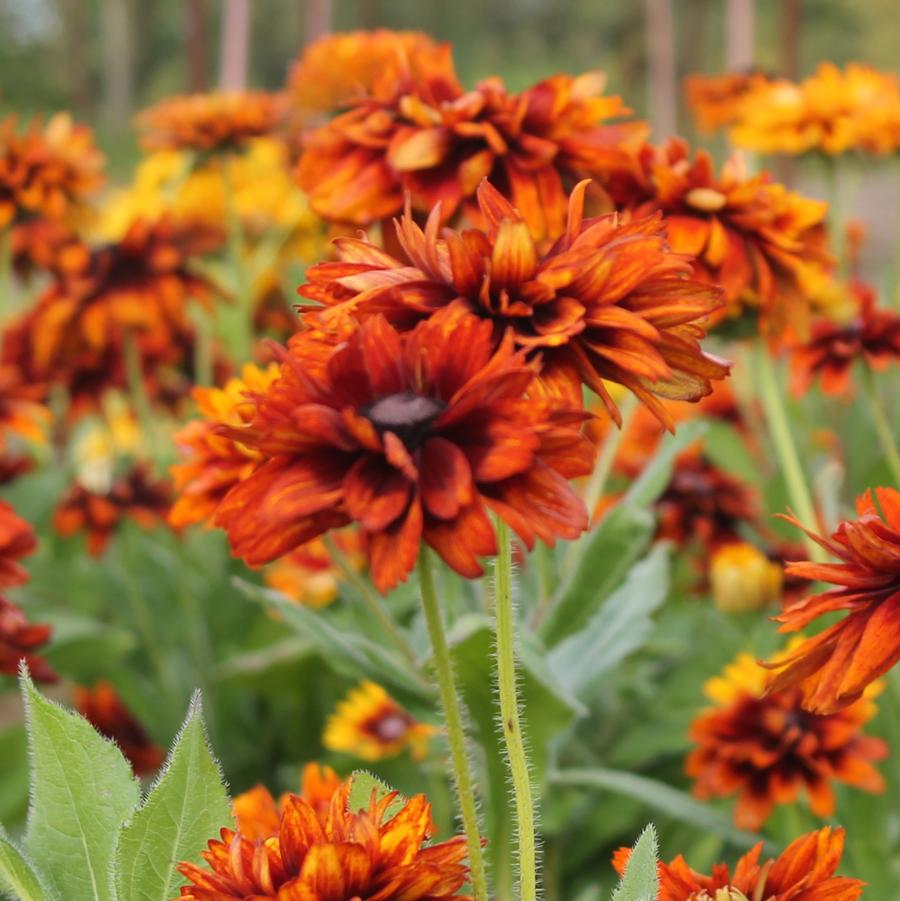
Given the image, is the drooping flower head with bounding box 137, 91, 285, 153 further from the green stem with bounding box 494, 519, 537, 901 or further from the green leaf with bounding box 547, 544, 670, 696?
the green stem with bounding box 494, 519, 537, 901

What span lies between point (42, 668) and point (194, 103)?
3.36 ft

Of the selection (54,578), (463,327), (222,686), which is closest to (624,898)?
(463,327)

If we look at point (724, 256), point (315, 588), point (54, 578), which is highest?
point (724, 256)

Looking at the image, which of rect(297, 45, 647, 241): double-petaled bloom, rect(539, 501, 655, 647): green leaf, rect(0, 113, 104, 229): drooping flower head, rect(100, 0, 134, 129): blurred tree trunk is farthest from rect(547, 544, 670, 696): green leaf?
rect(100, 0, 134, 129): blurred tree trunk

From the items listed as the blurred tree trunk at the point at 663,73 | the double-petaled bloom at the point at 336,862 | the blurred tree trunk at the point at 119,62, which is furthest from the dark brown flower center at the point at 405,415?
the blurred tree trunk at the point at 119,62

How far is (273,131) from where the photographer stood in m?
1.66

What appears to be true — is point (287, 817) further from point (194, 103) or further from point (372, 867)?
point (194, 103)

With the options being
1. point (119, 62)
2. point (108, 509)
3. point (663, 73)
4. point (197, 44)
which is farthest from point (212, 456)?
point (119, 62)

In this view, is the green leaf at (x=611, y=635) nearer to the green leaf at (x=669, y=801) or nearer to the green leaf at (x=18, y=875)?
the green leaf at (x=669, y=801)

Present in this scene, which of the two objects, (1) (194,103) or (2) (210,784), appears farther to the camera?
(1) (194,103)

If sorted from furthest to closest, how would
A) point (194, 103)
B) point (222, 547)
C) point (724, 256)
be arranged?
1. point (194, 103)
2. point (222, 547)
3. point (724, 256)

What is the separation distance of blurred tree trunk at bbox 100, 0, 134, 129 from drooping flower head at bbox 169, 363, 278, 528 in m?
14.7

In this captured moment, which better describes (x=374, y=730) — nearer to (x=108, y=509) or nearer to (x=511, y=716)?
(x=108, y=509)

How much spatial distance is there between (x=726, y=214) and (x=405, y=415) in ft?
1.33
